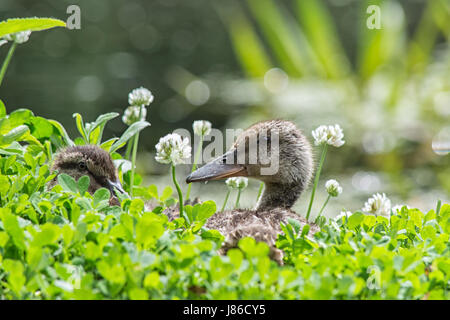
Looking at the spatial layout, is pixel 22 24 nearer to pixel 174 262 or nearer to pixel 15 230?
pixel 15 230

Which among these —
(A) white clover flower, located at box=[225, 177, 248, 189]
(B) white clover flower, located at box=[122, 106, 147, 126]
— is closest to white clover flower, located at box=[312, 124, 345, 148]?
(A) white clover flower, located at box=[225, 177, 248, 189]

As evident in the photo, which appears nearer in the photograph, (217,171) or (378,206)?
(378,206)

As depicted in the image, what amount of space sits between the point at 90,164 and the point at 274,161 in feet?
4.17

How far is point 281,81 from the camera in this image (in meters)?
11.8

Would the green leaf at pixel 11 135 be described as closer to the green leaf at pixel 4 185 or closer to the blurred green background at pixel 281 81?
the green leaf at pixel 4 185

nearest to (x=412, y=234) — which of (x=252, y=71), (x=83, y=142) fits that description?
(x=83, y=142)

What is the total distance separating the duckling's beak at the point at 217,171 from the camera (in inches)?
157

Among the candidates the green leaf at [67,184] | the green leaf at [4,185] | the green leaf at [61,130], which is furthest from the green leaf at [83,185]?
the green leaf at [61,130]

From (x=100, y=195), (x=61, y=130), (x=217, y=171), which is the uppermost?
(x=61, y=130)

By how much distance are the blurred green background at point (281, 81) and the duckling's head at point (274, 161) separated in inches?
88.4

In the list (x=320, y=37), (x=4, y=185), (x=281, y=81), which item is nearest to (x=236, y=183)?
(x=4, y=185)

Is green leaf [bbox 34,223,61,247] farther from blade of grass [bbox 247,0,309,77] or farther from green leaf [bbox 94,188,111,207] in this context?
blade of grass [bbox 247,0,309,77]

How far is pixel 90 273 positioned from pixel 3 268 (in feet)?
0.95

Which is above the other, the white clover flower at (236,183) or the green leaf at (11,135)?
the green leaf at (11,135)
